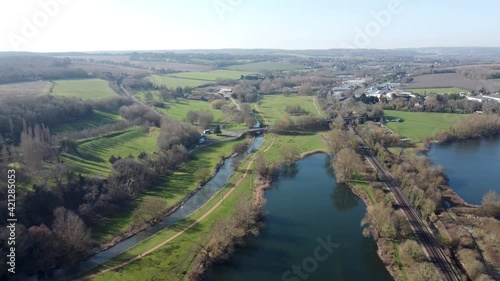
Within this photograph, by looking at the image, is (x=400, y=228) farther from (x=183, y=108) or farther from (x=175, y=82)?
(x=175, y=82)

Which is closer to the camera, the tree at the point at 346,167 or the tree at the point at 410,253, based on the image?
the tree at the point at 410,253

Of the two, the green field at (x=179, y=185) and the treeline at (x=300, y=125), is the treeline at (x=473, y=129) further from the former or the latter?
the green field at (x=179, y=185)

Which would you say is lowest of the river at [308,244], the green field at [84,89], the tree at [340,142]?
the river at [308,244]

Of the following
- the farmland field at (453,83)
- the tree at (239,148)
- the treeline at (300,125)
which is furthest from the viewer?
the farmland field at (453,83)

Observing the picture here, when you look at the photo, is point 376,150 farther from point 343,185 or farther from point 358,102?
point 358,102

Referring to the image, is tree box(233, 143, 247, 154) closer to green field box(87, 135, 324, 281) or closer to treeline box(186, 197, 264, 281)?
green field box(87, 135, 324, 281)

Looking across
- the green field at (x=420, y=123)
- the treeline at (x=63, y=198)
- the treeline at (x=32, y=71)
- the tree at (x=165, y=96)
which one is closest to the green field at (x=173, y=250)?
the treeline at (x=63, y=198)
